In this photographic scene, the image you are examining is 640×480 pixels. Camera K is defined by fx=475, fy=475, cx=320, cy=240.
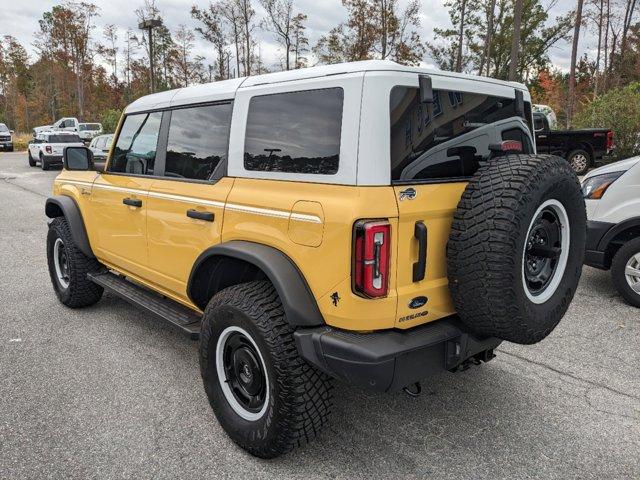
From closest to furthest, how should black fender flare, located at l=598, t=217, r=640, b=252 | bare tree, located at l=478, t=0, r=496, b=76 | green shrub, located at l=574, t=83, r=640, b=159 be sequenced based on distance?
black fender flare, located at l=598, t=217, r=640, b=252 < green shrub, located at l=574, t=83, r=640, b=159 < bare tree, located at l=478, t=0, r=496, b=76

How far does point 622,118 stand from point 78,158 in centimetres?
1603

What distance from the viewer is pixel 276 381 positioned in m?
2.36

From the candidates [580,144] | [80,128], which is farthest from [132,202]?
[80,128]

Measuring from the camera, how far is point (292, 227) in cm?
234

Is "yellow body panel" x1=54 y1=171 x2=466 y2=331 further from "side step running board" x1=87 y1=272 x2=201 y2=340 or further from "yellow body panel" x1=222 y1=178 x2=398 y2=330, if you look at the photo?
"side step running board" x1=87 y1=272 x2=201 y2=340

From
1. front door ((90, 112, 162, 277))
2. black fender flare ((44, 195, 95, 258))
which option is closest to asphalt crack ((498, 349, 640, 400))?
front door ((90, 112, 162, 277))

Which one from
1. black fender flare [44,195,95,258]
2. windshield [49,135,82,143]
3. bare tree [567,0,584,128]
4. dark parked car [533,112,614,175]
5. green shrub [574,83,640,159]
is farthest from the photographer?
bare tree [567,0,584,128]

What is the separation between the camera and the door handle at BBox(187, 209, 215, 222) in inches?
111

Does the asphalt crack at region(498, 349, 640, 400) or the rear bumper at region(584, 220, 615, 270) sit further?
the rear bumper at region(584, 220, 615, 270)

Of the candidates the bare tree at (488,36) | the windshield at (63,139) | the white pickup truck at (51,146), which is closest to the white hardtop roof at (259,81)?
the white pickup truck at (51,146)

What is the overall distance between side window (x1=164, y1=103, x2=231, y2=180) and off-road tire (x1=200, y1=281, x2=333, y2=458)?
891 millimetres

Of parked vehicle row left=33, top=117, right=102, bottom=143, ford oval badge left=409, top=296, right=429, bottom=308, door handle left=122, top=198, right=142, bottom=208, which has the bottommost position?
ford oval badge left=409, top=296, right=429, bottom=308

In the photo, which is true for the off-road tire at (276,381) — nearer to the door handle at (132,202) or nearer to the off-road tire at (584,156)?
the door handle at (132,202)

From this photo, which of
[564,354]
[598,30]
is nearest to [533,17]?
[598,30]
